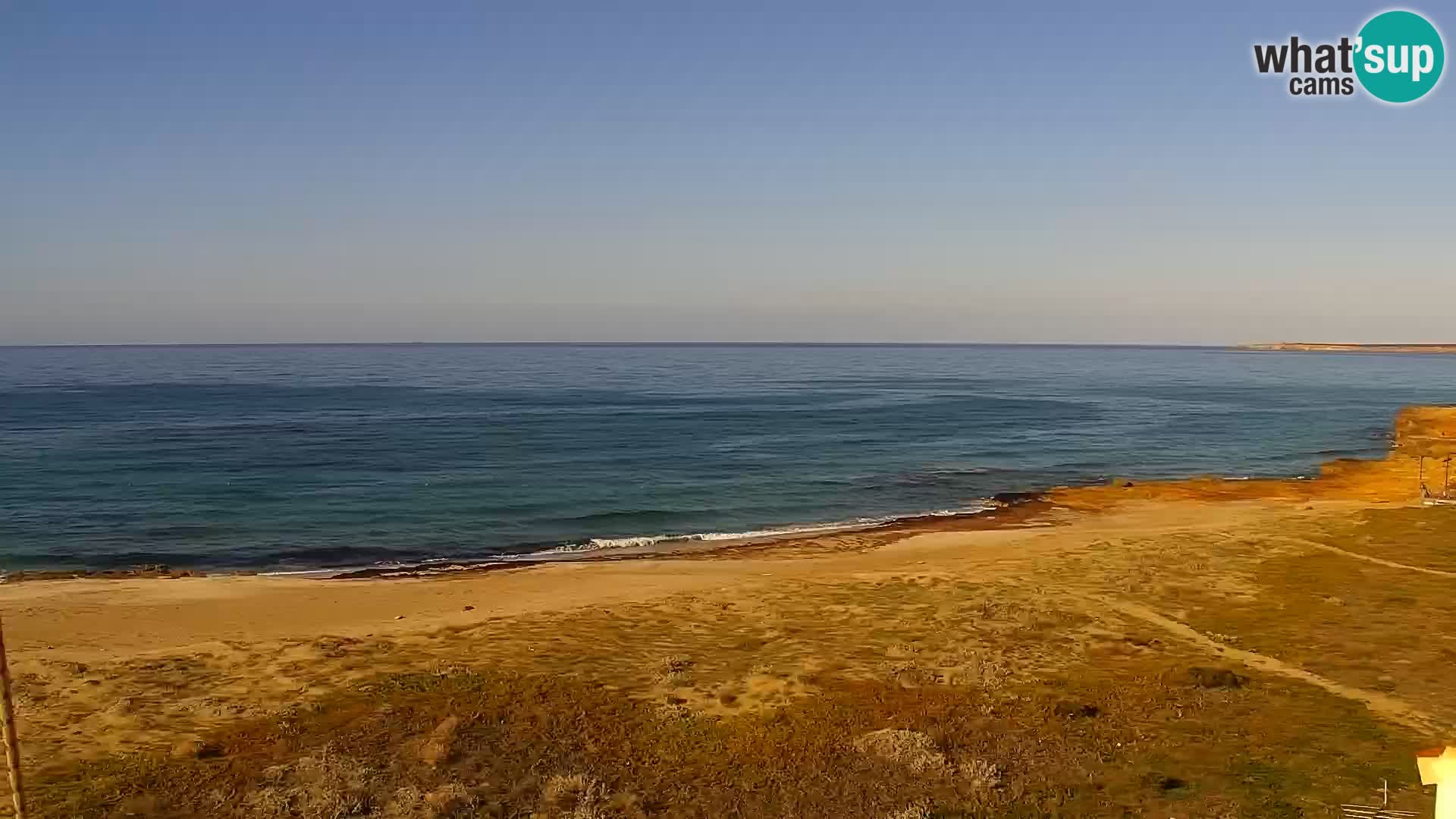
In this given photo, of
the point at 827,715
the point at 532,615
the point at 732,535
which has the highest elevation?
the point at 827,715

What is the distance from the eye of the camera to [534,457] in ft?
166

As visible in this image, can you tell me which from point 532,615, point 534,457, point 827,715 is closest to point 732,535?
point 532,615

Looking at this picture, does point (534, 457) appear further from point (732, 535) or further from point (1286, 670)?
point (1286, 670)

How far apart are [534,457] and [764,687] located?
37.8 meters

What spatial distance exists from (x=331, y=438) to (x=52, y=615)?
40703 millimetres

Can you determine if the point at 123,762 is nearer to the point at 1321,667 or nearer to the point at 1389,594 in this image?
the point at 1321,667

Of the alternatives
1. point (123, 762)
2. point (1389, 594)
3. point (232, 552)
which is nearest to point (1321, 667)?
point (1389, 594)

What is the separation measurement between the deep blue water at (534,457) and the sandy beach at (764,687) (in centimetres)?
820

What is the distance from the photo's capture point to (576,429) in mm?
65312

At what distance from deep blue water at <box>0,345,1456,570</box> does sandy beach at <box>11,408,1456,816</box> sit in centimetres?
820

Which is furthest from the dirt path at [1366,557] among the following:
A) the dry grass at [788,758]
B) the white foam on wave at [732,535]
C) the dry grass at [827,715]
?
the white foam on wave at [732,535]

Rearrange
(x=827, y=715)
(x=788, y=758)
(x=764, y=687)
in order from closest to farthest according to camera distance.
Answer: (x=788, y=758)
(x=827, y=715)
(x=764, y=687)

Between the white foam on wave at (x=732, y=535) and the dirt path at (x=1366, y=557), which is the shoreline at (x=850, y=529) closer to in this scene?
the white foam on wave at (x=732, y=535)

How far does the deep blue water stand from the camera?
108 feet
